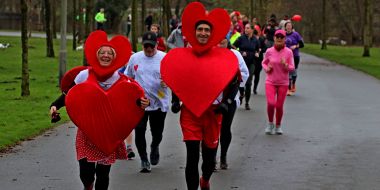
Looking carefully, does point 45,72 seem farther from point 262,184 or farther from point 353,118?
point 262,184

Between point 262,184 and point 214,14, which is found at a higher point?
point 214,14

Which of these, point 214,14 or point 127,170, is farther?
point 127,170

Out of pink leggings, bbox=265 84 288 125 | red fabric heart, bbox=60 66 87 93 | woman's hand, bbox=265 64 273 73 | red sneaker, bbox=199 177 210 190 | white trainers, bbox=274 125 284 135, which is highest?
red fabric heart, bbox=60 66 87 93

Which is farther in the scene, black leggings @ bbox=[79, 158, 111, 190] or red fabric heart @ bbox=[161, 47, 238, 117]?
red fabric heart @ bbox=[161, 47, 238, 117]

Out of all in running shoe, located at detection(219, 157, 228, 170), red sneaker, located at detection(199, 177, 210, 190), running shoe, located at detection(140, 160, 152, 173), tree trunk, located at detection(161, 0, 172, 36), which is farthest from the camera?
tree trunk, located at detection(161, 0, 172, 36)

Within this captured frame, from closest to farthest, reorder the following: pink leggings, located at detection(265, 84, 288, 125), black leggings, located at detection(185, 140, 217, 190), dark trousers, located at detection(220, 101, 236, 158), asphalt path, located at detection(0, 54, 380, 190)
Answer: black leggings, located at detection(185, 140, 217, 190) < asphalt path, located at detection(0, 54, 380, 190) < dark trousers, located at detection(220, 101, 236, 158) < pink leggings, located at detection(265, 84, 288, 125)

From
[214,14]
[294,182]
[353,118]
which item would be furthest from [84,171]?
[353,118]

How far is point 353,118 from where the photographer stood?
605 inches

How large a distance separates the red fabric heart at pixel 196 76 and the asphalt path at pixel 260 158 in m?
1.36

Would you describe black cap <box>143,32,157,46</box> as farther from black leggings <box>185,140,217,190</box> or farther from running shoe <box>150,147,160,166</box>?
black leggings <box>185,140,217,190</box>

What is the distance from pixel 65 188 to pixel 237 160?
2843 millimetres

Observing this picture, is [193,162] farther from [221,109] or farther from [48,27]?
[48,27]

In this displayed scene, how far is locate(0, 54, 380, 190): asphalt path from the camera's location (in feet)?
28.6

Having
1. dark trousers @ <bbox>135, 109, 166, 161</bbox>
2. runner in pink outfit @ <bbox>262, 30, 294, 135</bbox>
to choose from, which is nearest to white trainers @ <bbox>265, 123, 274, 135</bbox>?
runner in pink outfit @ <bbox>262, 30, 294, 135</bbox>
